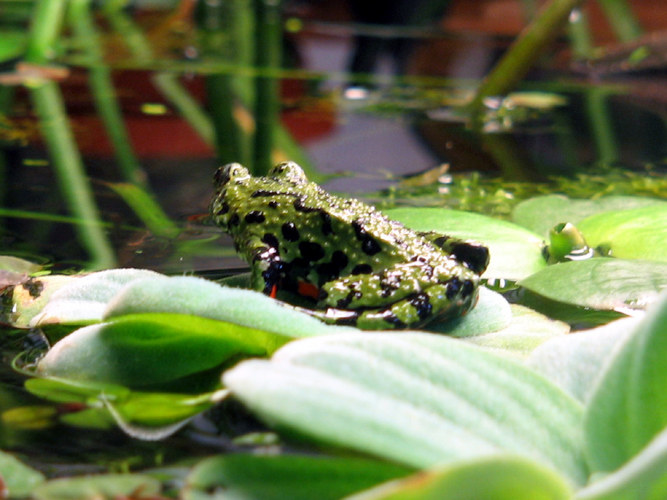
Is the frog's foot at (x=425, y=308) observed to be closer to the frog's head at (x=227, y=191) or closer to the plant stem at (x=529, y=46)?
the frog's head at (x=227, y=191)

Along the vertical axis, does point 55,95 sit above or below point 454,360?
above

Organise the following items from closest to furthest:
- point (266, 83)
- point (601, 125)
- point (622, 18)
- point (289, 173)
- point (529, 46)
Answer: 1. point (289, 173)
2. point (529, 46)
3. point (601, 125)
4. point (266, 83)
5. point (622, 18)

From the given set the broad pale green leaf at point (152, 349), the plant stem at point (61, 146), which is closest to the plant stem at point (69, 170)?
the plant stem at point (61, 146)

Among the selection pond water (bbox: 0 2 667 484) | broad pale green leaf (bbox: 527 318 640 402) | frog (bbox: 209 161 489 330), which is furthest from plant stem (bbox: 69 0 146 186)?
broad pale green leaf (bbox: 527 318 640 402)

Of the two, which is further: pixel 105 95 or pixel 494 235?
pixel 105 95

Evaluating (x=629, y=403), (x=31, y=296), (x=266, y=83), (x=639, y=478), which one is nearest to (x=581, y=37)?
(x=266, y=83)

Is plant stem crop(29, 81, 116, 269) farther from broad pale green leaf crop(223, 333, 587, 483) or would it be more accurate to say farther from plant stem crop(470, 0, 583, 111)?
plant stem crop(470, 0, 583, 111)

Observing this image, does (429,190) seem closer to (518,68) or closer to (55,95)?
(518,68)

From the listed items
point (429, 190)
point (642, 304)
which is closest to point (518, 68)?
point (429, 190)

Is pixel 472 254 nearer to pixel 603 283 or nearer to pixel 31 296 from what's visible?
pixel 603 283
